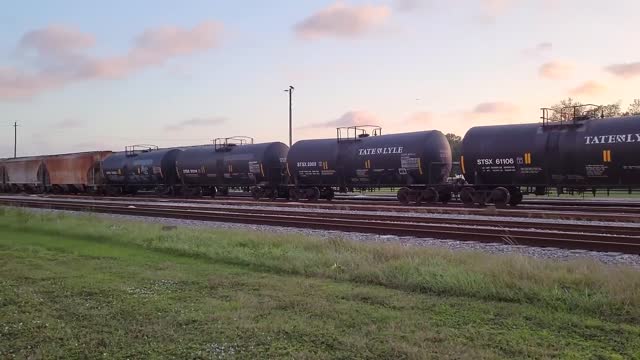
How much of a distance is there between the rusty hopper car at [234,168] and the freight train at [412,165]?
0.07 meters

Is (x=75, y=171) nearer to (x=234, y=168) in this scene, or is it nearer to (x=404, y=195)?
(x=234, y=168)

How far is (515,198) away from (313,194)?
12160mm

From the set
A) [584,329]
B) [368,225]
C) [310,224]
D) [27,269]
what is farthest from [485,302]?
[310,224]

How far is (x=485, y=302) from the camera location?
7.25 m

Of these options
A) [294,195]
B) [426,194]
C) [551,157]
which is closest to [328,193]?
[294,195]

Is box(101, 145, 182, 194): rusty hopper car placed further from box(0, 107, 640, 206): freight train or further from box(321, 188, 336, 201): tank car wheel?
box(321, 188, 336, 201): tank car wheel

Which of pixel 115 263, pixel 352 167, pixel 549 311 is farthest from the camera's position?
pixel 352 167

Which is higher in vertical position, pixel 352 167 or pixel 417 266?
pixel 352 167

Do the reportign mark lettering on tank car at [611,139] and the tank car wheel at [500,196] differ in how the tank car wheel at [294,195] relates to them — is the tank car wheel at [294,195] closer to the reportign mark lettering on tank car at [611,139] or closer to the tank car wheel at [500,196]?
the tank car wheel at [500,196]

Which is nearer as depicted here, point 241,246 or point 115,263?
point 115,263

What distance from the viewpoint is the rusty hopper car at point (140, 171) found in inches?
1647

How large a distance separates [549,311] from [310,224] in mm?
12071

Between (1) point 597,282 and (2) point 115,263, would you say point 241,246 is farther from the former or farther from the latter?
(1) point 597,282

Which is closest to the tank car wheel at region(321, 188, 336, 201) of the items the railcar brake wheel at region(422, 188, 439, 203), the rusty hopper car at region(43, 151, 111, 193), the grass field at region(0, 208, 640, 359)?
the railcar brake wheel at region(422, 188, 439, 203)
